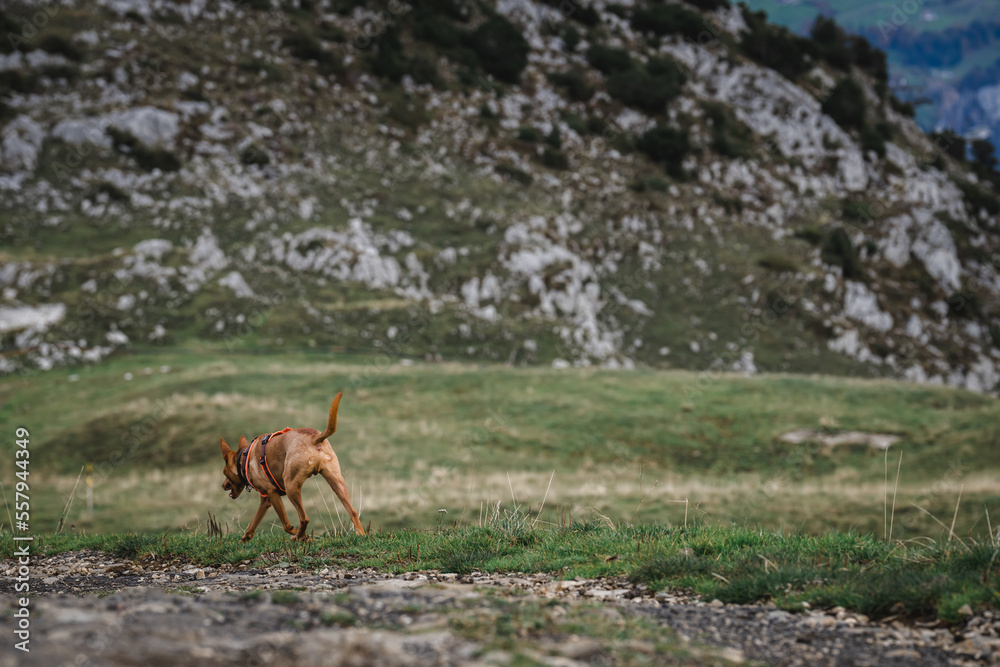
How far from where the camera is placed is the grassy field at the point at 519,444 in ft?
65.0

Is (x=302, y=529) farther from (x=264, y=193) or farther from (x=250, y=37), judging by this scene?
(x=250, y=37)

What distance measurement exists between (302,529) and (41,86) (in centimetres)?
6546

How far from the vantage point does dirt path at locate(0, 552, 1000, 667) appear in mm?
4477

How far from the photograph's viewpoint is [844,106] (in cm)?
8494

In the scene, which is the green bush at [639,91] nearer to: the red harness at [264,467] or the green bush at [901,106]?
the green bush at [901,106]

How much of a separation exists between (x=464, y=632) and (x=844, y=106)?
9814cm

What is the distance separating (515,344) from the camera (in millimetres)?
48875

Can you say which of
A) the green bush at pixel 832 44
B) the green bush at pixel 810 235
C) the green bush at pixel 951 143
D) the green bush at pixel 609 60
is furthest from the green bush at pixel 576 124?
the green bush at pixel 951 143

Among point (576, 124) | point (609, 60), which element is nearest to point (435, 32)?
point (576, 124)

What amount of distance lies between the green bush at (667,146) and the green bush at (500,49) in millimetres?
18287

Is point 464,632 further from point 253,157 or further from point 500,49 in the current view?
point 500,49

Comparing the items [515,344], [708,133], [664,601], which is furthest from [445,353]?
[708,133]

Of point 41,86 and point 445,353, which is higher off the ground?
point 41,86

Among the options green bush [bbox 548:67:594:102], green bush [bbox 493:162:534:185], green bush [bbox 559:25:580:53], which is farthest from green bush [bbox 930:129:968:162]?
green bush [bbox 493:162:534:185]
